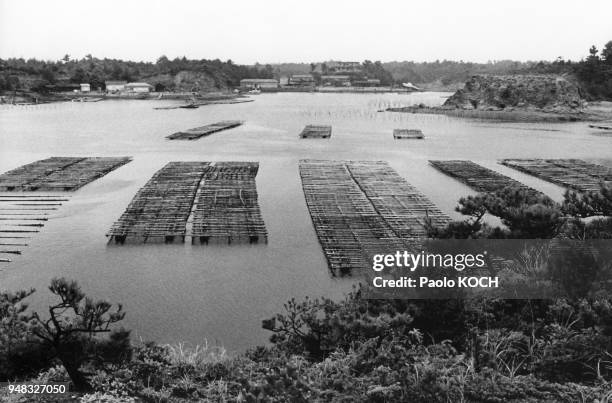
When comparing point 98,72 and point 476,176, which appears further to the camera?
point 98,72

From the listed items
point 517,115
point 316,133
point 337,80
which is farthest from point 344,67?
point 316,133

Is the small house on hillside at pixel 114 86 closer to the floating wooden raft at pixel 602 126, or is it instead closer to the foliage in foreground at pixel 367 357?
the floating wooden raft at pixel 602 126

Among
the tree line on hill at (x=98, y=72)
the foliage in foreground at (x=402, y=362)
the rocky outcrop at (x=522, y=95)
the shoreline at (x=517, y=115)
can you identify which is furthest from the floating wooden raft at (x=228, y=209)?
the tree line on hill at (x=98, y=72)

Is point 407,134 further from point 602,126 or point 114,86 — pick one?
point 114,86

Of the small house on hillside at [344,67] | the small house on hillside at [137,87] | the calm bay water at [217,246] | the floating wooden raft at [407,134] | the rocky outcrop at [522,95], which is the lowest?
the calm bay water at [217,246]

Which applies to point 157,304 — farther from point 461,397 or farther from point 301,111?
point 301,111

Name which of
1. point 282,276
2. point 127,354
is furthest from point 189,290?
point 127,354
